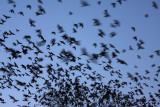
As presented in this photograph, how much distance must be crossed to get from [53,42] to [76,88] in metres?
13.9

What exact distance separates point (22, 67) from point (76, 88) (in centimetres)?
1208

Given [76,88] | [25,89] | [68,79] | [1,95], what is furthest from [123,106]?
[1,95]

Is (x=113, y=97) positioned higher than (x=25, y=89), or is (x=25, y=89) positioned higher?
(x=113, y=97)

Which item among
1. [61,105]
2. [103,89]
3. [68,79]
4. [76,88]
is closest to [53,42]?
[68,79]

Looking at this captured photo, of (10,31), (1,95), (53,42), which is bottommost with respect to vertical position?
(1,95)

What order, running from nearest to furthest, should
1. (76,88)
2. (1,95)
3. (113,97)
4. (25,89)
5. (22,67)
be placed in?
(22,67)
(1,95)
(25,89)
(76,88)
(113,97)

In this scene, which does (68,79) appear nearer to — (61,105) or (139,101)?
(61,105)

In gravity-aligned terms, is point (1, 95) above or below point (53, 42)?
below

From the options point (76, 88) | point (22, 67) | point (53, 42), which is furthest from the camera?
point (76, 88)

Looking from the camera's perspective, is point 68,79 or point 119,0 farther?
point 68,79

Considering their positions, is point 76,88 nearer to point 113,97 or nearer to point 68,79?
point 68,79

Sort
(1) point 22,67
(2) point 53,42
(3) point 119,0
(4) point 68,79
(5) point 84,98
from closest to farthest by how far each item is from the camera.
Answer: (3) point 119,0 → (2) point 53,42 → (1) point 22,67 → (4) point 68,79 → (5) point 84,98

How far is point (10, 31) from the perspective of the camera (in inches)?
636

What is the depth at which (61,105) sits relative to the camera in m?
32.8
